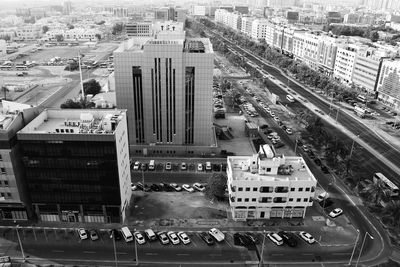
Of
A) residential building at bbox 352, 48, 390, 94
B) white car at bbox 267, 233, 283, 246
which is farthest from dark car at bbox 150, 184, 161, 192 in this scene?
residential building at bbox 352, 48, 390, 94

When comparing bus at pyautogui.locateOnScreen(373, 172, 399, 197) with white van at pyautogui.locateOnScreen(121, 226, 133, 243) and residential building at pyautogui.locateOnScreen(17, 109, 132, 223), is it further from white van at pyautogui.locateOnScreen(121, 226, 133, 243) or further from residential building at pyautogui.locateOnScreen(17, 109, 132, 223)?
residential building at pyautogui.locateOnScreen(17, 109, 132, 223)

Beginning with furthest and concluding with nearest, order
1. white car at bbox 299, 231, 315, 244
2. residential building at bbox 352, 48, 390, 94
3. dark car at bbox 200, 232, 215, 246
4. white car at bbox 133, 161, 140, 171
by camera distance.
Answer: residential building at bbox 352, 48, 390, 94 → white car at bbox 133, 161, 140, 171 → white car at bbox 299, 231, 315, 244 → dark car at bbox 200, 232, 215, 246

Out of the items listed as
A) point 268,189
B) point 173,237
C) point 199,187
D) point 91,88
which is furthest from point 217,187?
point 91,88

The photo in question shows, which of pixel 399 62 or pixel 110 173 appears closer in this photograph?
pixel 110 173

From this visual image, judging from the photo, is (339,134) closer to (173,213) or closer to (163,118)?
(163,118)

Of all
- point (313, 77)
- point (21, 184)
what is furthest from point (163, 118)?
point (313, 77)

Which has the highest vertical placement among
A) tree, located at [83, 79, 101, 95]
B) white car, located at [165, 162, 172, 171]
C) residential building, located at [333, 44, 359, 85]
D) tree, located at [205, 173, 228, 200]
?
residential building, located at [333, 44, 359, 85]

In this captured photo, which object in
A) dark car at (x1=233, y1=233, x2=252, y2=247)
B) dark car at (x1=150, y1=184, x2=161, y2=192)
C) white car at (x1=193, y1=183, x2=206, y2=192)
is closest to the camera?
dark car at (x1=233, y1=233, x2=252, y2=247)
